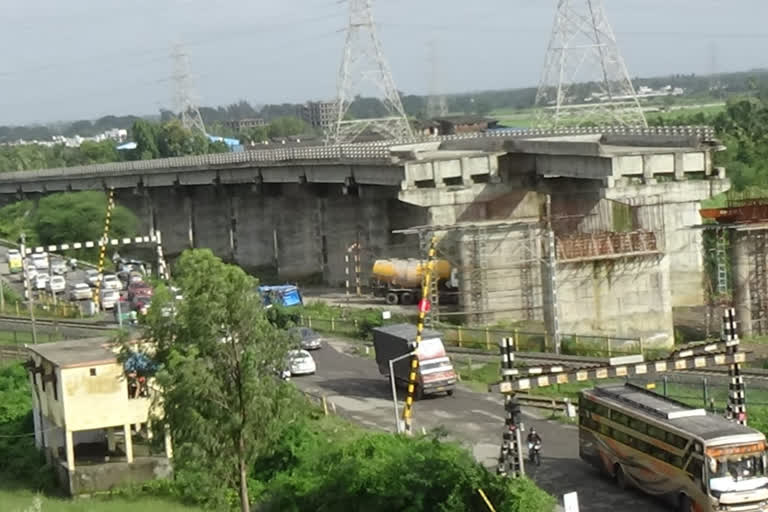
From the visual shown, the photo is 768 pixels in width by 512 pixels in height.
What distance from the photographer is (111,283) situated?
67875 mm

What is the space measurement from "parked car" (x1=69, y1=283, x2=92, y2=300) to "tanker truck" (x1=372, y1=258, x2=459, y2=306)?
14.2 metres

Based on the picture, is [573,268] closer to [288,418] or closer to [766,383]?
[766,383]

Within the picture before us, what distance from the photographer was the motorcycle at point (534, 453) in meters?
31.6

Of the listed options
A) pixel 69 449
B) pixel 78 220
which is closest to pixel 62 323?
pixel 69 449

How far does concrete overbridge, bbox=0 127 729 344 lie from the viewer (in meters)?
54.4

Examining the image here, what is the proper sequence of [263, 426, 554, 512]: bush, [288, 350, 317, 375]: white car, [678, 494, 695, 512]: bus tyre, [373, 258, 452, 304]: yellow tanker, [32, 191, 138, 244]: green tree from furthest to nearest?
[32, 191, 138, 244]: green tree < [373, 258, 452, 304]: yellow tanker < [288, 350, 317, 375]: white car < [678, 494, 695, 512]: bus tyre < [263, 426, 554, 512]: bush

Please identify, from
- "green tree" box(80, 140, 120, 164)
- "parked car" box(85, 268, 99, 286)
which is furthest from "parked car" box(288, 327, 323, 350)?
"green tree" box(80, 140, 120, 164)

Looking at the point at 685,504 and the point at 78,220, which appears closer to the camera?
the point at 685,504

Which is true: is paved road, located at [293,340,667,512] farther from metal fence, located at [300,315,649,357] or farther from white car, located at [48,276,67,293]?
white car, located at [48,276,67,293]

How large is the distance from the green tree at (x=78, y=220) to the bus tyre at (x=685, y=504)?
2699 inches

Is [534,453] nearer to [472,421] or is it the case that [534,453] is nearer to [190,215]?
[472,421]

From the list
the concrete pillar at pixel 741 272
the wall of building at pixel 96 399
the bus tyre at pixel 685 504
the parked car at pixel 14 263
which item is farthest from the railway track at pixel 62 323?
the bus tyre at pixel 685 504

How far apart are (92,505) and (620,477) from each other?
42.3 feet

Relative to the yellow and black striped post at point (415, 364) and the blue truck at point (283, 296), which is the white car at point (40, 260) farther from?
the yellow and black striped post at point (415, 364)
